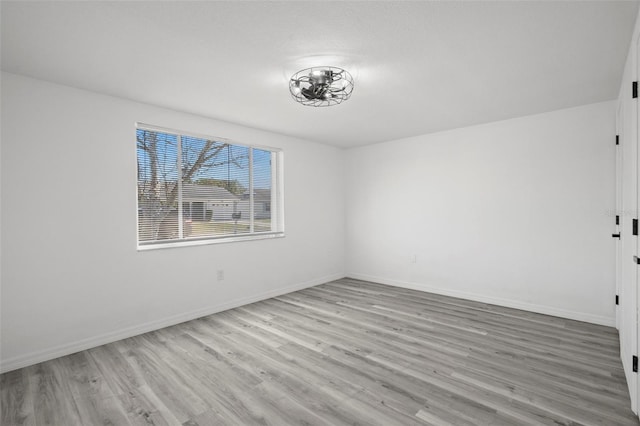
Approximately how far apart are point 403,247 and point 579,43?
11.6 feet

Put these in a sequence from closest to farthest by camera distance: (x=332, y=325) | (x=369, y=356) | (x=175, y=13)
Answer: (x=175, y=13) < (x=369, y=356) < (x=332, y=325)

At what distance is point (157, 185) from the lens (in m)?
3.69

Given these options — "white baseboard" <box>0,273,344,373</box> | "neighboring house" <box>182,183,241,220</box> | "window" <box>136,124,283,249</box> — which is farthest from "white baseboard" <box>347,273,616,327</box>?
"neighboring house" <box>182,183,241,220</box>

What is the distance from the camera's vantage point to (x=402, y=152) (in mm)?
5258

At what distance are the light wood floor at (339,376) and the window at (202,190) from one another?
1142mm

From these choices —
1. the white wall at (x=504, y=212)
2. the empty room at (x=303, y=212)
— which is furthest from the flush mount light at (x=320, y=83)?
the white wall at (x=504, y=212)

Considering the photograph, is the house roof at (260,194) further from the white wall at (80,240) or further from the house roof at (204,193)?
the white wall at (80,240)

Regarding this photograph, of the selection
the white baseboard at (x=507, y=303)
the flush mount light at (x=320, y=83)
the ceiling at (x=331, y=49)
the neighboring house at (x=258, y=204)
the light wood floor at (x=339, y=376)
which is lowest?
the light wood floor at (x=339, y=376)

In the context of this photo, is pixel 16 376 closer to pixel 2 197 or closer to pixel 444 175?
pixel 2 197

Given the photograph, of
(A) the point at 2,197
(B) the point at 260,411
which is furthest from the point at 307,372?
(A) the point at 2,197

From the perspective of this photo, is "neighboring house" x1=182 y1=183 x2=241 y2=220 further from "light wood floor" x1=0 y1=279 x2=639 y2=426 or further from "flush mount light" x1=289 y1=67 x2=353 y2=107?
"flush mount light" x1=289 y1=67 x2=353 y2=107

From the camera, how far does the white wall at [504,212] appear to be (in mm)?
3617

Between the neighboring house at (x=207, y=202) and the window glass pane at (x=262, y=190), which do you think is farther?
the window glass pane at (x=262, y=190)

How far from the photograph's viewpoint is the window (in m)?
3.64
